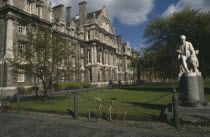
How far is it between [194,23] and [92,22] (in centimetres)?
2478

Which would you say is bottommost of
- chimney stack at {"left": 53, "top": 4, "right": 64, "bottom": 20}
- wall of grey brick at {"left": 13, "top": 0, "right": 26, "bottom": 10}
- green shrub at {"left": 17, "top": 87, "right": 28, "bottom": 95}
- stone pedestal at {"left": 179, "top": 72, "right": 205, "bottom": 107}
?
green shrub at {"left": 17, "top": 87, "right": 28, "bottom": 95}

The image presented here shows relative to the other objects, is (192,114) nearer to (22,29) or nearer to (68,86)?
(22,29)

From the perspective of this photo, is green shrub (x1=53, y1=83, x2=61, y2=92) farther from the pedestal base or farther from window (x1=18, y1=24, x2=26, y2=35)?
the pedestal base

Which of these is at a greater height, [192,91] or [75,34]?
[75,34]

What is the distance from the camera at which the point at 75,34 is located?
39469 millimetres

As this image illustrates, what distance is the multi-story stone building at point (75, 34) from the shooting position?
22.7 metres

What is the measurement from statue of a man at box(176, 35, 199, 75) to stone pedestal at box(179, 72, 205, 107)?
1.35 feet

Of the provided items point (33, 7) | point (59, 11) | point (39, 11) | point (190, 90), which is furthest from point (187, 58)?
point (59, 11)

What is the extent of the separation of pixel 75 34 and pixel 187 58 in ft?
114

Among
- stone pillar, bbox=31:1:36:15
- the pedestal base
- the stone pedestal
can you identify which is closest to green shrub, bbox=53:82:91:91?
stone pillar, bbox=31:1:36:15

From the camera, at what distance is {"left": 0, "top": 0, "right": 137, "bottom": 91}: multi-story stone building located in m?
22.7

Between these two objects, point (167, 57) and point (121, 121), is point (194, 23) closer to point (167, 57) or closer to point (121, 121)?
point (167, 57)

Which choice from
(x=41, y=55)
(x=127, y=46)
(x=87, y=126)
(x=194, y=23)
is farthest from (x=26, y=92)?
(x=127, y=46)

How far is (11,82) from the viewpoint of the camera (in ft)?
72.7
